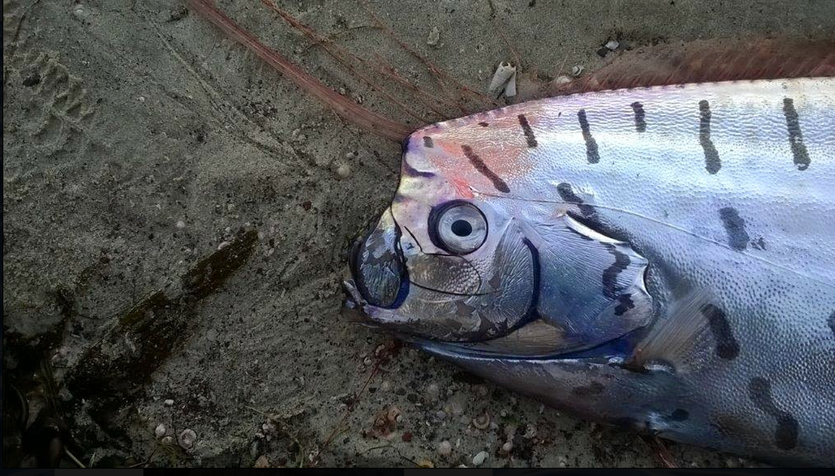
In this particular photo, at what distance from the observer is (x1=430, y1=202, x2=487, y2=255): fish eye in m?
2.21

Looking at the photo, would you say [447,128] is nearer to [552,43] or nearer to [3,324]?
[552,43]

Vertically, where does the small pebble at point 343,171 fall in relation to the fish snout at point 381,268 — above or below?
above

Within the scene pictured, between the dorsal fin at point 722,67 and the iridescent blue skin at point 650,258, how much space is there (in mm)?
154

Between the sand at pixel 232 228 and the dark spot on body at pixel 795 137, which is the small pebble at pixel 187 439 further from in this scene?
the dark spot on body at pixel 795 137

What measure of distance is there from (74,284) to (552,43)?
248 centimetres

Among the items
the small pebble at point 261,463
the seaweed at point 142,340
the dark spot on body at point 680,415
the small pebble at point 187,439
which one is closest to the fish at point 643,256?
the dark spot on body at point 680,415

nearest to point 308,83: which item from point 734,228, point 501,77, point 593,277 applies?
point 501,77

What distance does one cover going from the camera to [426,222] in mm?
2230

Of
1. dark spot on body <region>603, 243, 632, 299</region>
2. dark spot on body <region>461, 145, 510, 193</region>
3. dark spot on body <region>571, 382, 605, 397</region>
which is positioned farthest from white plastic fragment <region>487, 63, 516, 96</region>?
dark spot on body <region>571, 382, 605, 397</region>

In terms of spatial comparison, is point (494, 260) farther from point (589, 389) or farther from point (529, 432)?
point (529, 432)

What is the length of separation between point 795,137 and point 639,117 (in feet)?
1.90

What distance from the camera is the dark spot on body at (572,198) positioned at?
7.24 ft

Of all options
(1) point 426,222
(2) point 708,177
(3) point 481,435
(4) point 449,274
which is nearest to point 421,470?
(3) point 481,435

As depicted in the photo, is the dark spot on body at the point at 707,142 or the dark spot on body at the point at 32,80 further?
the dark spot on body at the point at 32,80
